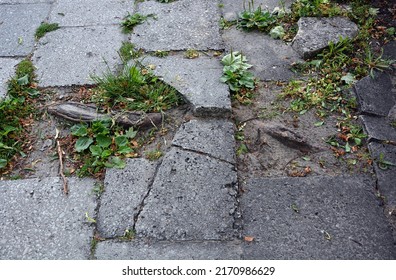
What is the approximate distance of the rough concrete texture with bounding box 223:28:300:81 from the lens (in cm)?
274

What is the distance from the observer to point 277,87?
2.64 m

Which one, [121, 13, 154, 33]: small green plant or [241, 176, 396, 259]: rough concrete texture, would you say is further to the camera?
[121, 13, 154, 33]: small green plant

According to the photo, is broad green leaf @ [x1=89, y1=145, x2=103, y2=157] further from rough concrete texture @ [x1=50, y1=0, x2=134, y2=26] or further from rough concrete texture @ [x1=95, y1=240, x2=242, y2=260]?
rough concrete texture @ [x1=50, y1=0, x2=134, y2=26]

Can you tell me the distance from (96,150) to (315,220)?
45.3 inches

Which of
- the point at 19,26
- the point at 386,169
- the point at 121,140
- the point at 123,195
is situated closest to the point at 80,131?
the point at 121,140

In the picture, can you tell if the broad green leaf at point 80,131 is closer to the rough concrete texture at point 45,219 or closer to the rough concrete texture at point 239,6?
the rough concrete texture at point 45,219

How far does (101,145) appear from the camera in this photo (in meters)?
2.27

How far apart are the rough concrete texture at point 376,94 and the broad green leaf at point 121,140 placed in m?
1.33

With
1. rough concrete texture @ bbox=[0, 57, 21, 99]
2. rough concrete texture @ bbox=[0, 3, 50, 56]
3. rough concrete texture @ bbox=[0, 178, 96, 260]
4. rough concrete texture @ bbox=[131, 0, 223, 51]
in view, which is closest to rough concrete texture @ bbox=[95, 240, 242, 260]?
rough concrete texture @ bbox=[0, 178, 96, 260]

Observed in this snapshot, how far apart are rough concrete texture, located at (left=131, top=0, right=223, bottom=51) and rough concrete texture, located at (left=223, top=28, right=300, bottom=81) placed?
0.12 m

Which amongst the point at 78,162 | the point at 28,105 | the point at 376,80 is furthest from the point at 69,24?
the point at 376,80

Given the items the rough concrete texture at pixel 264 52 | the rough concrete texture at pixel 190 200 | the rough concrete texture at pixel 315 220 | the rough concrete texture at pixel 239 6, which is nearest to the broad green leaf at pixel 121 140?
the rough concrete texture at pixel 190 200

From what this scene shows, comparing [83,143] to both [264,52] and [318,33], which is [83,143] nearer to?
[264,52]

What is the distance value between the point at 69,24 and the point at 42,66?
0.55 metres
